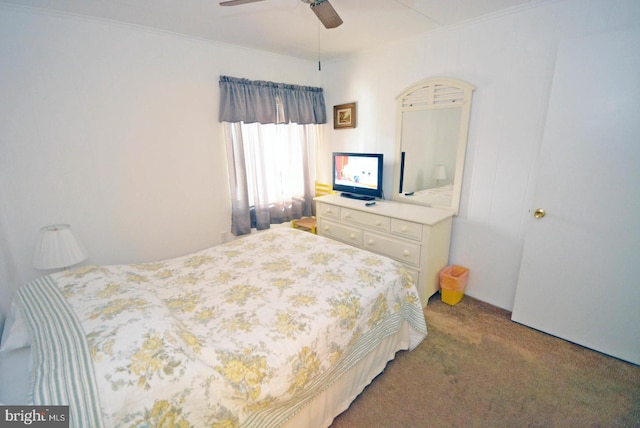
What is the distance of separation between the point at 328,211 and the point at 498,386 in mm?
2042

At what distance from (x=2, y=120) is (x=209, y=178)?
143 centimetres

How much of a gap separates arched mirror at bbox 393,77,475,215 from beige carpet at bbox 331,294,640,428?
46.6 inches

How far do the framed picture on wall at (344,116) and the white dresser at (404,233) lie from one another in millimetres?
988

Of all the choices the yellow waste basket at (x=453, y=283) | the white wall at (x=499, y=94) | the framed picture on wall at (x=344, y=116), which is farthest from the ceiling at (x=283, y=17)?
the yellow waste basket at (x=453, y=283)

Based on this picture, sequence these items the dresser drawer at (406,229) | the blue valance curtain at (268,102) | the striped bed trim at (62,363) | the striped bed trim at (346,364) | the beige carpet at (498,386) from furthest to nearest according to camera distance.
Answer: the blue valance curtain at (268,102) < the dresser drawer at (406,229) < the beige carpet at (498,386) < the striped bed trim at (346,364) < the striped bed trim at (62,363)

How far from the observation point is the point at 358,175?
3.10 metres

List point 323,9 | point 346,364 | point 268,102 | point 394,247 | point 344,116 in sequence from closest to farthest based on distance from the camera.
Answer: point 346,364 → point 323,9 → point 394,247 → point 268,102 → point 344,116

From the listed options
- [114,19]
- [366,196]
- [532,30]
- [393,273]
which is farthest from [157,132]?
[532,30]

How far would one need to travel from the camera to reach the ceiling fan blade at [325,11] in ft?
5.21

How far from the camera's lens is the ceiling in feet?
6.24

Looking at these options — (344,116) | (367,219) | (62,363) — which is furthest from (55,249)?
(344,116)

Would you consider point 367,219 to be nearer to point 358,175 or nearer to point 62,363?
point 358,175

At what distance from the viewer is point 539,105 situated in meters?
2.03

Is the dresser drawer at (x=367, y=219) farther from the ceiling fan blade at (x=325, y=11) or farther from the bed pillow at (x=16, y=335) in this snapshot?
the bed pillow at (x=16, y=335)
